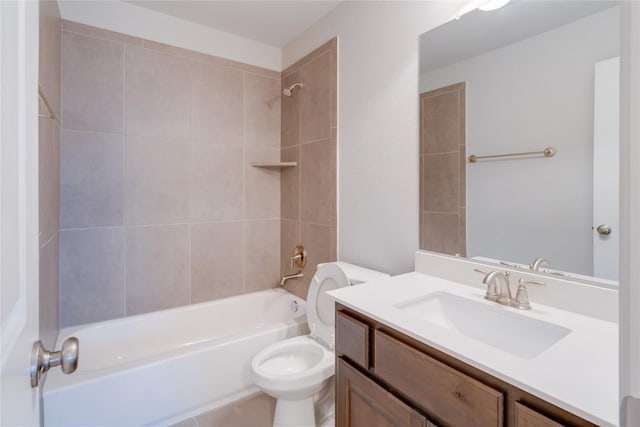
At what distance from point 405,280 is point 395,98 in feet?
3.11

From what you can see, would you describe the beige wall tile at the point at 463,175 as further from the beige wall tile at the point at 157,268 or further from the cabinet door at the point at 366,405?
the beige wall tile at the point at 157,268

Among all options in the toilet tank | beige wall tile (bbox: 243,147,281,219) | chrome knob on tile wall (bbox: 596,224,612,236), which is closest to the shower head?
beige wall tile (bbox: 243,147,281,219)

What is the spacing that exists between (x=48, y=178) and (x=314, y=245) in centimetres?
156

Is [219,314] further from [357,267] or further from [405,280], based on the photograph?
[405,280]

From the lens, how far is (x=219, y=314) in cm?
240

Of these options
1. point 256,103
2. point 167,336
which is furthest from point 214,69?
point 167,336

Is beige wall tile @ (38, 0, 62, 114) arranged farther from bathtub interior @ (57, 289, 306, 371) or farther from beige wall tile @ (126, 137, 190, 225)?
bathtub interior @ (57, 289, 306, 371)

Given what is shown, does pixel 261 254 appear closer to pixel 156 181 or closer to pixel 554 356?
pixel 156 181

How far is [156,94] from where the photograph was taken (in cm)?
217

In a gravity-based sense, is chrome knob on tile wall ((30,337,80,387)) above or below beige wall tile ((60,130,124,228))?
below

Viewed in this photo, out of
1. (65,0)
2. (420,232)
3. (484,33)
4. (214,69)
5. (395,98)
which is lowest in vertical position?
(420,232)

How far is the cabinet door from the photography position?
91 centimetres

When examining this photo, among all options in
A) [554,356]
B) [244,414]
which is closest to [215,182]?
[244,414]

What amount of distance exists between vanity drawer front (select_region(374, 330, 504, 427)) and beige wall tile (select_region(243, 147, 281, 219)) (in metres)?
1.80
